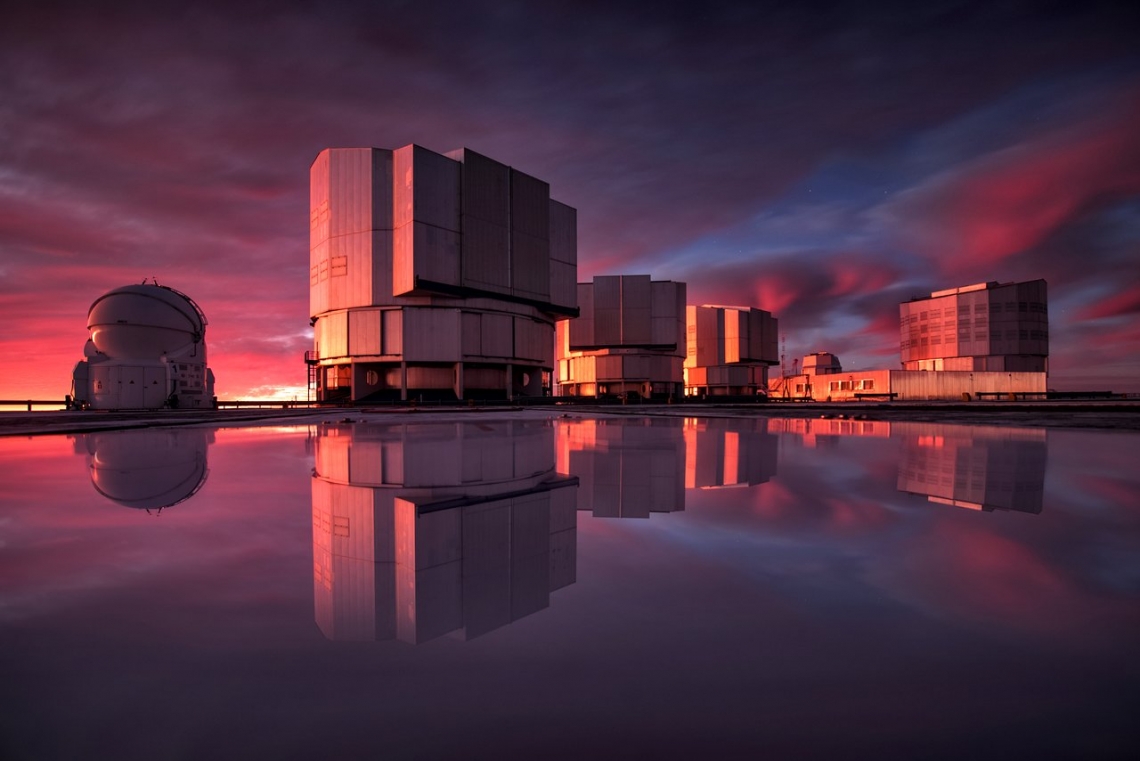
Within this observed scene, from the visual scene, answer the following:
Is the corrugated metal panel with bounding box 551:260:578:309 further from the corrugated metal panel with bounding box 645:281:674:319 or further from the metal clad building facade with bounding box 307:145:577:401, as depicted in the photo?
the corrugated metal panel with bounding box 645:281:674:319

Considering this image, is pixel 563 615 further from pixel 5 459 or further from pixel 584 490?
pixel 5 459

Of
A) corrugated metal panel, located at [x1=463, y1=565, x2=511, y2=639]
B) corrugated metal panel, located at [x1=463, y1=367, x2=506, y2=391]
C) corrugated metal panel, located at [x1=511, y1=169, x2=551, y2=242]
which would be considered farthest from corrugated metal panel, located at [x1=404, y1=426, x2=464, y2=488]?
corrugated metal panel, located at [x1=511, y1=169, x2=551, y2=242]

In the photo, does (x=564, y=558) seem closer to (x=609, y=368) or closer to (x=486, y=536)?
(x=486, y=536)

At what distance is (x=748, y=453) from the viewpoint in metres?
8.19

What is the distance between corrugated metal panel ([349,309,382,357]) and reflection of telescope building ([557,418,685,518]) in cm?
3044

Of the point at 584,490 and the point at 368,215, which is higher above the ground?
the point at 368,215

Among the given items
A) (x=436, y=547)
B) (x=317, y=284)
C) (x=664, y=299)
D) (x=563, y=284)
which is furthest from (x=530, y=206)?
(x=436, y=547)

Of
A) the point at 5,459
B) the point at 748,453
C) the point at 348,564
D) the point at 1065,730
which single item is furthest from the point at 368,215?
the point at 1065,730

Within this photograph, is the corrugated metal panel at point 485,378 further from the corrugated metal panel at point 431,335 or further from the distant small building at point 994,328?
the distant small building at point 994,328

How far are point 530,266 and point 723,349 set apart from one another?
4471 centimetres

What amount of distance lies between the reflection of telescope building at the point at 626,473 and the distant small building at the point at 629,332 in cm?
5102

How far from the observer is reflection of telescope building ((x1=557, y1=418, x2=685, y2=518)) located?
14.7 ft

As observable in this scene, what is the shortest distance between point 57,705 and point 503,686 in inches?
53.1

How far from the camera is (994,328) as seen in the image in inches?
2552
